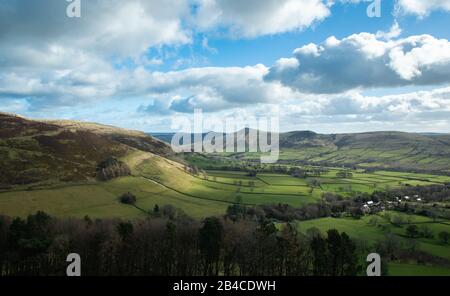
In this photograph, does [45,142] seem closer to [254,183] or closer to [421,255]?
[254,183]

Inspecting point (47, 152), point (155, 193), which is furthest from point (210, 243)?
point (47, 152)

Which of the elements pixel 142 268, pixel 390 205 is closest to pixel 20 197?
pixel 142 268

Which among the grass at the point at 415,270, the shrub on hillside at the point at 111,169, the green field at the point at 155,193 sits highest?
the shrub on hillside at the point at 111,169

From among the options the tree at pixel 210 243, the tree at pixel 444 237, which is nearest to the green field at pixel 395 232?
the tree at pixel 444 237

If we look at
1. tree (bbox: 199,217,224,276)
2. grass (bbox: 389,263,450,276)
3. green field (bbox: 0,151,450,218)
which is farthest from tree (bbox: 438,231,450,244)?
tree (bbox: 199,217,224,276)

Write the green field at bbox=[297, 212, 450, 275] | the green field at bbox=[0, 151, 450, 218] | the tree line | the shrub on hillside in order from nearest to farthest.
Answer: the tree line → the green field at bbox=[297, 212, 450, 275] → the green field at bbox=[0, 151, 450, 218] → the shrub on hillside

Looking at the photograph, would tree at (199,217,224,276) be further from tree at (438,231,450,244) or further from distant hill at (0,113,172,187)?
distant hill at (0,113,172,187)

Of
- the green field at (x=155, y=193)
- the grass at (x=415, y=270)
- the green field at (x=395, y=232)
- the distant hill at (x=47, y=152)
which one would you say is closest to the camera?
the grass at (x=415, y=270)

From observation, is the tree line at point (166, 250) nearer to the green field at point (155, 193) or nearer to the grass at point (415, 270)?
the grass at point (415, 270)

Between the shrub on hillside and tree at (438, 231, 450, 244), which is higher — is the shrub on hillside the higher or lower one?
the higher one
